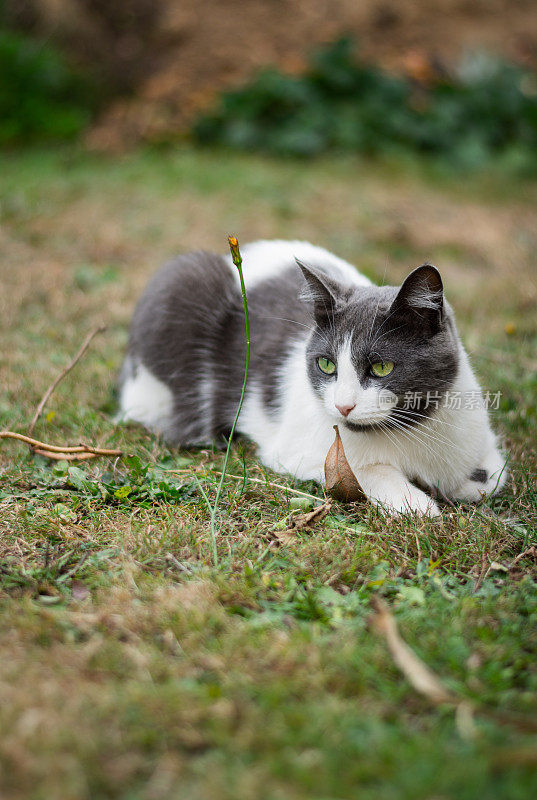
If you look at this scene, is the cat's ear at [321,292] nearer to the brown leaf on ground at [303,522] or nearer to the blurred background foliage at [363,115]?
the brown leaf on ground at [303,522]

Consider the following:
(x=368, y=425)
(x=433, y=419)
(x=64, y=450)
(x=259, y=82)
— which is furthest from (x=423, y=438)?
(x=259, y=82)

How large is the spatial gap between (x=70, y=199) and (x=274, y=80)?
241 cm

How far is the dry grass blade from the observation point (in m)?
1.46

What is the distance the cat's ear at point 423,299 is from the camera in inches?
80.6

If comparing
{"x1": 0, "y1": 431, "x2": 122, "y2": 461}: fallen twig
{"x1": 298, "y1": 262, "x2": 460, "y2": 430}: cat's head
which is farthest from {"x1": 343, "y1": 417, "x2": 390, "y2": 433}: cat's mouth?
{"x1": 0, "y1": 431, "x2": 122, "y2": 461}: fallen twig

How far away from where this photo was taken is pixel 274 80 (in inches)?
261

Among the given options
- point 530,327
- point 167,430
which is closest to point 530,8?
point 530,327

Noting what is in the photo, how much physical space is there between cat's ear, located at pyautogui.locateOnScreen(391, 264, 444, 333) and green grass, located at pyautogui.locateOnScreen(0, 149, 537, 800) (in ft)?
2.02

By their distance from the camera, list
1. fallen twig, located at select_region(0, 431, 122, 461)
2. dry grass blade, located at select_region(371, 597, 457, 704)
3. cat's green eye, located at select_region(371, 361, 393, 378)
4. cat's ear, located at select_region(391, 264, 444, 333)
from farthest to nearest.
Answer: fallen twig, located at select_region(0, 431, 122, 461) < cat's green eye, located at select_region(371, 361, 393, 378) < cat's ear, located at select_region(391, 264, 444, 333) < dry grass blade, located at select_region(371, 597, 457, 704)

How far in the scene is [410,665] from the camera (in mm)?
1527

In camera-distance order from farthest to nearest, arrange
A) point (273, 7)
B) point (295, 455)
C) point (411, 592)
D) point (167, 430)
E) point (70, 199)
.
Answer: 1. point (273, 7)
2. point (70, 199)
3. point (167, 430)
4. point (295, 455)
5. point (411, 592)

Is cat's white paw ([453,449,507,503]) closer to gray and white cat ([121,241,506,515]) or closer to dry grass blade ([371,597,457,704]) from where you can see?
gray and white cat ([121,241,506,515])

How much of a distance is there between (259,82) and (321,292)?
5.11m

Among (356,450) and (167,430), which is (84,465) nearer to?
(167,430)
